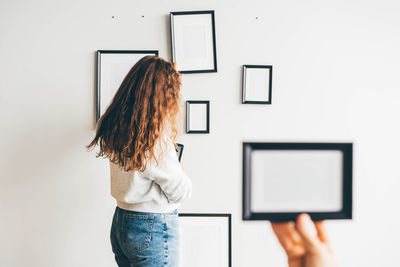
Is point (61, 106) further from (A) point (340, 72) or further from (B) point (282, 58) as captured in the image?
(A) point (340, 72)

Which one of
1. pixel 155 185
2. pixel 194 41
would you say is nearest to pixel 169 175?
pixel 155 185

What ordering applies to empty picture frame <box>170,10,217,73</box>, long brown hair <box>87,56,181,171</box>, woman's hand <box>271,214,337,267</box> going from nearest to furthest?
woman's hand <box>271,214,337,267</box>
long brown hair <box>87,56,181,171</box>
empty picture frame <box>170,10,217,73</box>

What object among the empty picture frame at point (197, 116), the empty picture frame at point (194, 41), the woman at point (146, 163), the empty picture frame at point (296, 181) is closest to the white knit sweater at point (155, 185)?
the woman at point (146, 163)

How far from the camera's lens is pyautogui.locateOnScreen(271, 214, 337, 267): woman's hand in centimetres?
29

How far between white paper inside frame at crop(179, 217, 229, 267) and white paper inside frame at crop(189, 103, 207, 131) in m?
0.46

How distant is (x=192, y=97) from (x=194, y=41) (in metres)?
0.27

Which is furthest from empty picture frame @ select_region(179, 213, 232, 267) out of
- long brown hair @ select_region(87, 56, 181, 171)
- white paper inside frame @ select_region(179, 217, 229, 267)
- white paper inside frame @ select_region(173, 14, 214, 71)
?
white paper inside frame @ select_region(173, 14, 214, 71)

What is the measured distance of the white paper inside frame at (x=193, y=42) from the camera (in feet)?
5.10

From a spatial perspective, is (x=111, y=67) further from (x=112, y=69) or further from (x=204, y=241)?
(x=204, y=241)

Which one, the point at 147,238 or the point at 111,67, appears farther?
the point at 111,67

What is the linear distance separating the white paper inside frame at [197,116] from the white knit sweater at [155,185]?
48cm

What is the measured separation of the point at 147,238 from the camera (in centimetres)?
110

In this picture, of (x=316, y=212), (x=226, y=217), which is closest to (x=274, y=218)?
(x=316, y=212)

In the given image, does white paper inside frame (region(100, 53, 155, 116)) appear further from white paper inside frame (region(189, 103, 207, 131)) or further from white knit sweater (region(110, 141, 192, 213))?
white knit sweater (region(110, 141, 192, 213))
